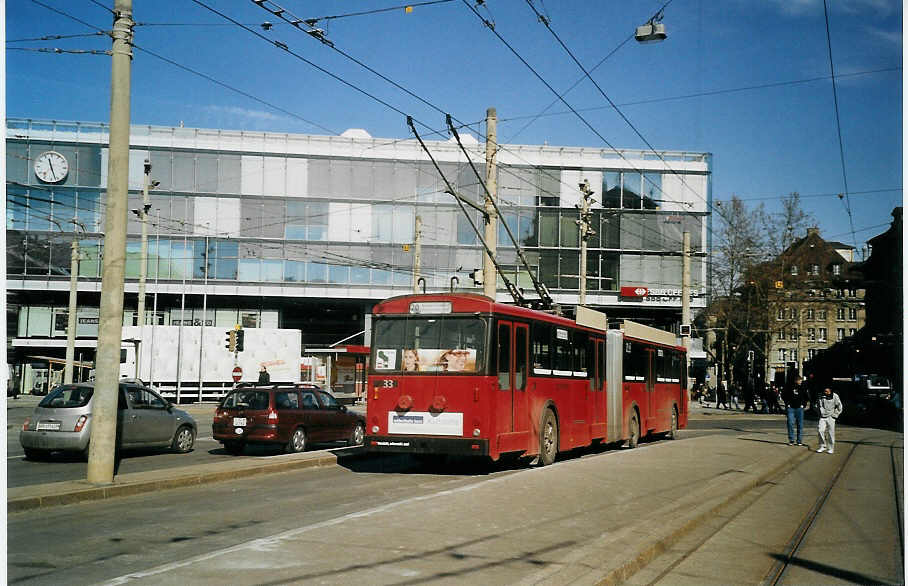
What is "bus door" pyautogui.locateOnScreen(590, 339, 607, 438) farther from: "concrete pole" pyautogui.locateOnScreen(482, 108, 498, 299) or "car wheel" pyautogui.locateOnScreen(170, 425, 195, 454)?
"car wheel" pyautogui.locateOnScreen(170, 425, 195, 454)

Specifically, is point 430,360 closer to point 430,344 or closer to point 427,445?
point 430,344

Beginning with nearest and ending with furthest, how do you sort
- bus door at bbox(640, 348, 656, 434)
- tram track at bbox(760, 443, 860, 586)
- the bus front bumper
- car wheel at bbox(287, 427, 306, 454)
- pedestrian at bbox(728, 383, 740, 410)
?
1. tram track at bbox(760, 443, 860, 586)
2. the bus front bumper
3. car wheel at bbox(287, 427, 306, 454)
4. bus door at bbox(640, 348, 656, 434)
5. pedestrian at bbox(728, 383, 740, 410)

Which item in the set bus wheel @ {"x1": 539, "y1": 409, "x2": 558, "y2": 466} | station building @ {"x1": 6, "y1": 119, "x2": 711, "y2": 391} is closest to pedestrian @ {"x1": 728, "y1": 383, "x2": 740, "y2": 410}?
station building @ {"x1": 6, "y1": 119, "x2": 711, "y2": 391}

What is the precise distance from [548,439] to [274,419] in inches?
247

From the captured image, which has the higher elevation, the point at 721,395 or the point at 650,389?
the point at 650,389

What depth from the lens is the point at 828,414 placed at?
2189cm

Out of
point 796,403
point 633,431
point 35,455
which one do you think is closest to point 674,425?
point 633,431

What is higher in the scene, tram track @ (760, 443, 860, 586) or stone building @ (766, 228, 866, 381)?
stone building @ (766, 228, 866, 381)

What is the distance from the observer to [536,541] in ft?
28.8

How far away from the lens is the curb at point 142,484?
10.9 meters

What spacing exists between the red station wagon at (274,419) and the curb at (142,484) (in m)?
2.59

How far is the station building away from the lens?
54656mm

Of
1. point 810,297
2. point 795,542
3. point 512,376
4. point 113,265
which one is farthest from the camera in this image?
point 810,297

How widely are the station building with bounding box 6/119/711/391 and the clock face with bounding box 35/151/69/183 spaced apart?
122 mm
